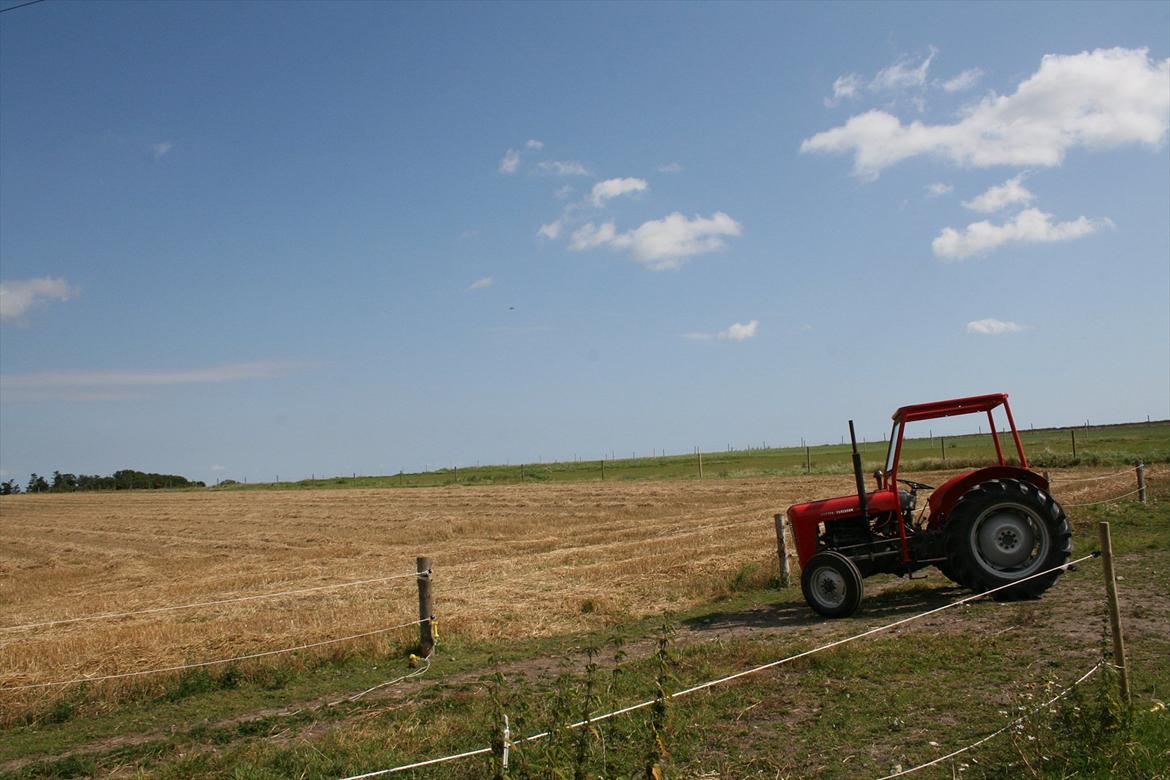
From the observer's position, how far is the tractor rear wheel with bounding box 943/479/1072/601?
925 cm

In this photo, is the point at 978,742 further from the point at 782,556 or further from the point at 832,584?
the point at 782,556

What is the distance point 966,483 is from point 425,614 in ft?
20.6

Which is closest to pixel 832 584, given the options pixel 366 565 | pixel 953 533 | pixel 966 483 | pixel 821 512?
pixel 821 512

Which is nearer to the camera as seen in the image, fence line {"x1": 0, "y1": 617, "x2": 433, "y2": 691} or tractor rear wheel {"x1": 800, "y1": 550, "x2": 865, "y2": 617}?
fence line {"x1": 0, "y1": 617, "x2": 433, "y2": 691}

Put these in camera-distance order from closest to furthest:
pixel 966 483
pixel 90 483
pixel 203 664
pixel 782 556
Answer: pixel 203 664, pixel 966 483, pixel 782 556, pixel 90 483

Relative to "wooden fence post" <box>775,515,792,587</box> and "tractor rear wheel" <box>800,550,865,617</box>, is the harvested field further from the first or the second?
"tractor rear wheel" <box>800,550,865,617</box>

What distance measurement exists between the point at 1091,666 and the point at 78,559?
79.2 feet

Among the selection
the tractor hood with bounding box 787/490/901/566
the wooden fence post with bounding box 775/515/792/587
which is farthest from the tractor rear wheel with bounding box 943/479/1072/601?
the wooden fence post with bounding box 775/515/792/587

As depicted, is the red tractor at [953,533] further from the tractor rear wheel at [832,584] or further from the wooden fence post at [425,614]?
the wooden fence post at [425,614]

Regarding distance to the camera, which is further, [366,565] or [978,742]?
[366,565]

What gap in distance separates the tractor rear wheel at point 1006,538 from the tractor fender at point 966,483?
147mm

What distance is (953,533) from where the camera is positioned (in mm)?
9398

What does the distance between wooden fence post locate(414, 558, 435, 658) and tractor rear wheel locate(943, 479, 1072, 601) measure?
19.0 ft

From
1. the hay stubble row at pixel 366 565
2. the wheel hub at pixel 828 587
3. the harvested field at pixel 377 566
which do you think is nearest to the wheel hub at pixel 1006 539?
the wheel hub at pixel 828 587
